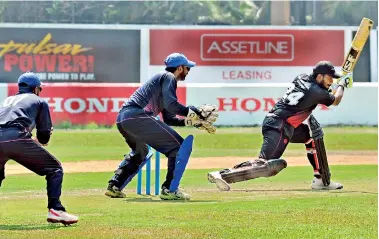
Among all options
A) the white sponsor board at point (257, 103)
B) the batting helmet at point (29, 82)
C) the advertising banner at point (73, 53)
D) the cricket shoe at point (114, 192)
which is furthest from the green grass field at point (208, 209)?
the advertising banner at point (73, 53)

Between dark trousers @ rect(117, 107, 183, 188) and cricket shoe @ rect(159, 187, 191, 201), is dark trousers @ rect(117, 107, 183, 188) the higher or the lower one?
the higher one

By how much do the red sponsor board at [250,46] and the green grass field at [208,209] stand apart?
20.4 m

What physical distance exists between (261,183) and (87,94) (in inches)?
644

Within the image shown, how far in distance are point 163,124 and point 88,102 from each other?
744 inches

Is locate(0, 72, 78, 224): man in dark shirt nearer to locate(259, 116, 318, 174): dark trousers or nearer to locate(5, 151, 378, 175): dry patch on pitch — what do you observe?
locate(259, 116, 318, 174): dark trousers

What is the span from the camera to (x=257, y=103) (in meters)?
32.5

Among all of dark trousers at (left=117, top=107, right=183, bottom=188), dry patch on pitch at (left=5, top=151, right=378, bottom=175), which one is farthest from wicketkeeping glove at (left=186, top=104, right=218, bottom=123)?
dry patch on pitch at (left=5, top=151, right=378, bottom=175)

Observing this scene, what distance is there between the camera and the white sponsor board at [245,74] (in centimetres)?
4006

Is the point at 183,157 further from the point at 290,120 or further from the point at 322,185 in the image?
the point at 322,185

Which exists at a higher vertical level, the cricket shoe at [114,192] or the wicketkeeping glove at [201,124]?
the wicketkeeping glove at [201,124]

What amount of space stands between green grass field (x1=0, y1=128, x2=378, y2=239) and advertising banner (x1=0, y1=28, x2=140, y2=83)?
20.2 meters

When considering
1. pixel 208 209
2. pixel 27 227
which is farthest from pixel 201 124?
pixel 27 227

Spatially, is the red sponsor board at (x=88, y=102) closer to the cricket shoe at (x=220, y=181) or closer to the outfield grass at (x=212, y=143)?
the outfield grass at (x=212, y=143)

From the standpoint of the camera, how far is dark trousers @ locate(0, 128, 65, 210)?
1051cm
